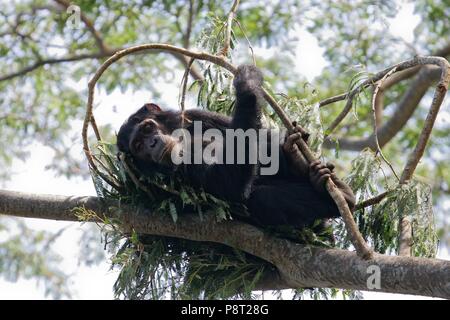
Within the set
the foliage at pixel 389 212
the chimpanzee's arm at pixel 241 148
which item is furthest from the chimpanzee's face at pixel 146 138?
the foliage at pixel 389 212

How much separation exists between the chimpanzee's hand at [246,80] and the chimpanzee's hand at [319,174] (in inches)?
28.3

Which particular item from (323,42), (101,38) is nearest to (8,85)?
(101,38)

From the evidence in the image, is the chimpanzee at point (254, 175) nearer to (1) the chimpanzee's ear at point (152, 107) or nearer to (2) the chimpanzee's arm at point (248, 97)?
(2) the chimpanzee's arm at point (248, 97)

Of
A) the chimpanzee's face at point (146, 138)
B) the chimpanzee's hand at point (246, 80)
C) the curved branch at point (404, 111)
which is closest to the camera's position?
the chimpanzee's hand at point (246, 80)

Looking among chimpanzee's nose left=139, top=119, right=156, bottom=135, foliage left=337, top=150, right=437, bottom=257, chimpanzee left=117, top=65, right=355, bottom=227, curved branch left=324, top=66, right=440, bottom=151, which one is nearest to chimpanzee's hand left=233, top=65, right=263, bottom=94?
chimpanzee left=117, top=65, right=355, bottom=227

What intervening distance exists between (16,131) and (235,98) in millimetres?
6687

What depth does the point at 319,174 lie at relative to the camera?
5590 millimetres

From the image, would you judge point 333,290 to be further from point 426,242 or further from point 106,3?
point 106,3

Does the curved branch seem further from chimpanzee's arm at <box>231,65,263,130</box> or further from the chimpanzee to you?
chimpanzee's arm at <box>231,65,263,130</box>

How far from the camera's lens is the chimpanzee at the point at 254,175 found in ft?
18.4

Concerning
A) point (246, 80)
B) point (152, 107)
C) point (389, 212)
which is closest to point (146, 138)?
point (152, 107)

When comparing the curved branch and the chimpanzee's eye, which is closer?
the chimpanzee's eye

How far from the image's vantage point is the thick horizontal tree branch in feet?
14.4

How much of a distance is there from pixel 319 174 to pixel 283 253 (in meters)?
0.71
